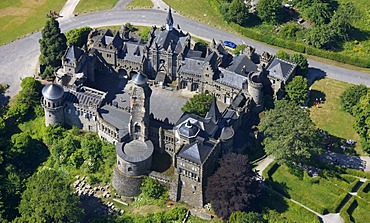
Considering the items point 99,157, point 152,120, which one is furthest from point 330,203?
point 99,157

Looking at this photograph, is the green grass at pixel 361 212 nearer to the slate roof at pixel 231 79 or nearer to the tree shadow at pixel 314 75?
the slate roof at pixel 231 79

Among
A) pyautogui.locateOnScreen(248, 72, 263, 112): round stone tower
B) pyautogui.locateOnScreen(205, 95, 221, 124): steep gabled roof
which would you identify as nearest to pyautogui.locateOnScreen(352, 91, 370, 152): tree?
pyautogui.locateOnScreen(248, 72, 263, 112): round stone tower

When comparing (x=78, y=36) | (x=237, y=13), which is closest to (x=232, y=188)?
(x=78, y=36)

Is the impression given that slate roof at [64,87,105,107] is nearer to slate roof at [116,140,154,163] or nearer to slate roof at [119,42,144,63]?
slate roof at [116,140,154,163]

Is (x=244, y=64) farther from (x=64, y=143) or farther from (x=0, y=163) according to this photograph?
(x=0, y=163)

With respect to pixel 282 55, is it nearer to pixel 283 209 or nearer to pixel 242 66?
pixel 242 66

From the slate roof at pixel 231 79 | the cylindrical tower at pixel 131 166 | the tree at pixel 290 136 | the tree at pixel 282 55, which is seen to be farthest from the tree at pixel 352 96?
the cylindrical tower at pixel 131 166
